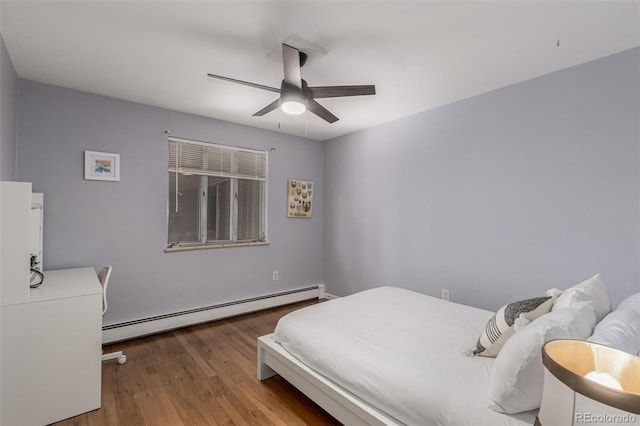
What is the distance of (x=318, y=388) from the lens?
6.07 ft

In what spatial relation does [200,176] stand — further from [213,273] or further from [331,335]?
[331,335]

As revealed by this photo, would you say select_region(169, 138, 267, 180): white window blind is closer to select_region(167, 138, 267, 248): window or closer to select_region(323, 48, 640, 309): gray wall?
select_region(167, 138, 267, 248): window

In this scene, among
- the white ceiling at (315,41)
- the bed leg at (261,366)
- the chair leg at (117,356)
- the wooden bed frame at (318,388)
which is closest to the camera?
A: the wooden bed frame at (318,388)

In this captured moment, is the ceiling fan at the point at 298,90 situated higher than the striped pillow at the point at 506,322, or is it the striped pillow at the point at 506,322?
the ceiling fan at the point at 298,90

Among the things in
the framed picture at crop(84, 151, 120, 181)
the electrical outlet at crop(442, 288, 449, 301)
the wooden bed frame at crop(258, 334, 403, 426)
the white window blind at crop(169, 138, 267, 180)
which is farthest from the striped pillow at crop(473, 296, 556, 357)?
the framed picture at crop(84, 151, 120, 181)

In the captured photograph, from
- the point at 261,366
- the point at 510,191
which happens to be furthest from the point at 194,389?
the point at 510,191

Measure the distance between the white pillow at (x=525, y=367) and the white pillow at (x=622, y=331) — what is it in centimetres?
9

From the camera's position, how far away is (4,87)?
6.88 ft

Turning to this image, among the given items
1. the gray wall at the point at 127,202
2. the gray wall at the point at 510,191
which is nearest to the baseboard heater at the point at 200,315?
the gray wall at the point at 127,202

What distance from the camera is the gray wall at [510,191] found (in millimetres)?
2152

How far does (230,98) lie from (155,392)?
2.64 metres

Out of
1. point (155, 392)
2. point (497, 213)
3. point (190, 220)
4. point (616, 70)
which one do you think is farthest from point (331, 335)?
point (616, 70)

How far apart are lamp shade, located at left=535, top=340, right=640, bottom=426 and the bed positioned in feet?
1.03

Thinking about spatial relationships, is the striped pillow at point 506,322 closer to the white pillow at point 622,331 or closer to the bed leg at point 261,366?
the white pillow at point 622,331
